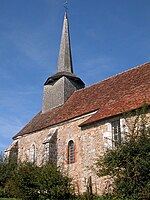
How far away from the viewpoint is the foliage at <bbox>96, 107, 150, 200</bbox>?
361 inches

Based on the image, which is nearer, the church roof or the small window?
the small window

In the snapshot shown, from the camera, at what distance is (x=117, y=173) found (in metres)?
9.48

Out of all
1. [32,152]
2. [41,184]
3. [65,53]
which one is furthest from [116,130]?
[65,53]

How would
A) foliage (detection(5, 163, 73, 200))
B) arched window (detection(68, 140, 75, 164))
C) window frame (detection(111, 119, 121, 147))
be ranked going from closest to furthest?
foliage (detection(5, 163, 73, 200)) < window frame (detection(111, 119, 121, 147)) < arched window (detection(68, 140, 75, 164))

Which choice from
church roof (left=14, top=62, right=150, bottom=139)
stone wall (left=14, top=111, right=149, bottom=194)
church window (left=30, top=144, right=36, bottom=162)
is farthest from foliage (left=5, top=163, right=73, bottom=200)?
church window (left=30, top=144, right=36, bottom=162)

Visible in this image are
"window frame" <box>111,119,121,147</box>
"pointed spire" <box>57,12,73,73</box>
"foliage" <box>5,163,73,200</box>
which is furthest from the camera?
→ "pointed spire" <box>57,12,73,73</box>

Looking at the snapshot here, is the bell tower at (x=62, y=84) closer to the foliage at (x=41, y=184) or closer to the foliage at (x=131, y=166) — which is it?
the foliage at (x=41, y=184)

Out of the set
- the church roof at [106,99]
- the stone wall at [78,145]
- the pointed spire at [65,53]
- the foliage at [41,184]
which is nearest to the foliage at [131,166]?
the stone wall at [78,145]

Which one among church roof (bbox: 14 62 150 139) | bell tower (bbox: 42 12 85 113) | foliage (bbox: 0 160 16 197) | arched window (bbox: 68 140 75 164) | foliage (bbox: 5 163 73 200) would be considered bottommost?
foliage (bbox: 5 163 73 200)

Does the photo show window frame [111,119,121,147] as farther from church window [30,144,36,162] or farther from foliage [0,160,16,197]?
church window [30,144,36,162]

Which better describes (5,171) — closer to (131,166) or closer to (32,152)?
(32,152)

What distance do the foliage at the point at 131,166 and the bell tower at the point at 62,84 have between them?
41.8 ft

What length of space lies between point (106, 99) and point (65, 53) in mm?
9855

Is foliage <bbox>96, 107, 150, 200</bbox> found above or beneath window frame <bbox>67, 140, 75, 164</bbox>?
beneath
